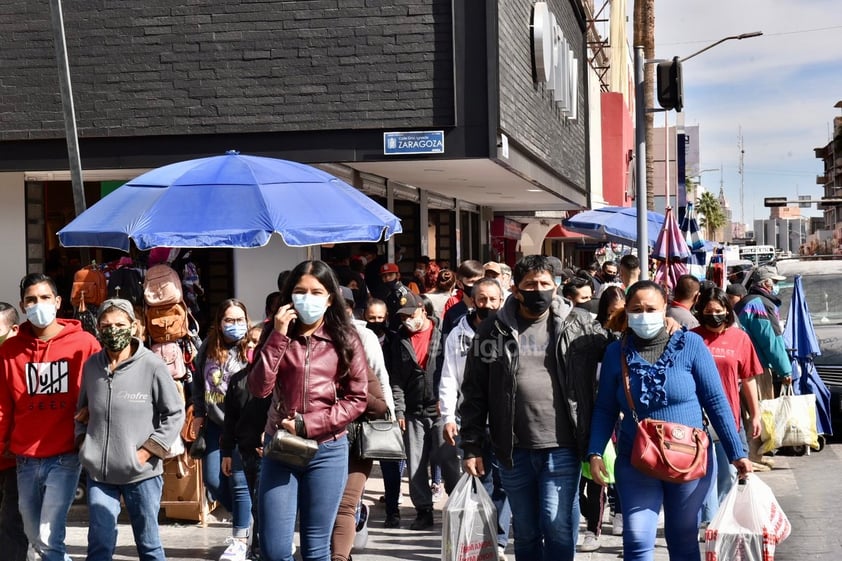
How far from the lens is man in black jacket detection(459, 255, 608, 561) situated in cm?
584

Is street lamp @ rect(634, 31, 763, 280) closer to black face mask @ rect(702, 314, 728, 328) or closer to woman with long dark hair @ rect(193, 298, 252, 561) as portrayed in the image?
black face mask @ rect(702, 314, 728, 328)

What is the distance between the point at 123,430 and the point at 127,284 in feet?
15.1

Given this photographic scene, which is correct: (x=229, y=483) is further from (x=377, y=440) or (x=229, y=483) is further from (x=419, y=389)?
(x=377, y=440)

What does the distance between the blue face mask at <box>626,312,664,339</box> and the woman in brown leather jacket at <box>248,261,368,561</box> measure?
1379 millimetres

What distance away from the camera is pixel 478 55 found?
43.6 ft

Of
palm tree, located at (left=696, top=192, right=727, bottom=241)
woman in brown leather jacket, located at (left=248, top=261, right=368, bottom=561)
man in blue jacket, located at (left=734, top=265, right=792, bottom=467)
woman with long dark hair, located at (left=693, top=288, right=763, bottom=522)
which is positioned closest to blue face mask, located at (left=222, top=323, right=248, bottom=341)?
woman in brown leather jacket, located at (left=248, top=261, right=368, bottom=561)

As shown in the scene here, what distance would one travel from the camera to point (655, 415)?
18.7ft

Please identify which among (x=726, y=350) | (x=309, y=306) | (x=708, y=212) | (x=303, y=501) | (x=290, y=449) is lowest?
(x=303, y=501)

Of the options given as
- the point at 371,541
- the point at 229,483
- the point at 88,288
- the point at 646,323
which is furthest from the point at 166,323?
the point at 646,323

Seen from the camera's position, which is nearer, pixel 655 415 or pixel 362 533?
pixel 655 415

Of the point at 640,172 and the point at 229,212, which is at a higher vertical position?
the point at 640,172

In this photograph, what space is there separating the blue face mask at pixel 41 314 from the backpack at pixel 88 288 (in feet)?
11.7

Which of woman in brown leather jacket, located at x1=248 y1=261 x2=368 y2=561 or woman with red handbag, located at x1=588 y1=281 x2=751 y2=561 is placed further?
woman with red handbag, located at x1=588 y1=281 x2=751 y2=561

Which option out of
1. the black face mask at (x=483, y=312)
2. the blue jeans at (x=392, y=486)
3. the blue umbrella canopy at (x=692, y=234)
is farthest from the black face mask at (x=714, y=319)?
the blue umbrella canopy at (x=692, y=234)
